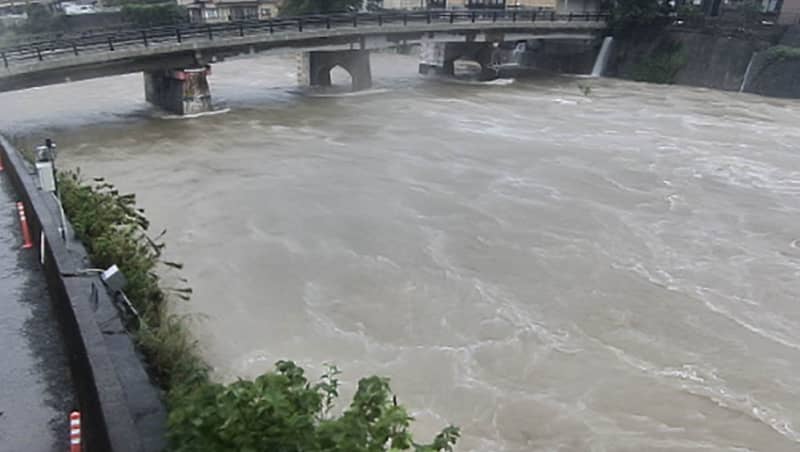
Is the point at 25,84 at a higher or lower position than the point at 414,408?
higher

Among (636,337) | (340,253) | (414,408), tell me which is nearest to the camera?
(414,408)

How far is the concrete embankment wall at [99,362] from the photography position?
16.3 feet

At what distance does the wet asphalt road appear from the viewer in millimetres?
6125

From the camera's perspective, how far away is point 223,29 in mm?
30125

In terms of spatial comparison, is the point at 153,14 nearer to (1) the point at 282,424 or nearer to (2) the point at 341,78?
(2) the point at 341,78

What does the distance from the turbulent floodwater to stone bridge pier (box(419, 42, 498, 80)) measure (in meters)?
15.3

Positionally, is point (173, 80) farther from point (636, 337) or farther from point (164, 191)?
point (636, 337)

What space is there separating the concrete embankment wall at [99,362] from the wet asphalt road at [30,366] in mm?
199

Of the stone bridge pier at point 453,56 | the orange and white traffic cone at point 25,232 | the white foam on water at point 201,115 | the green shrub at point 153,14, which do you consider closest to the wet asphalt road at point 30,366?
the orange and white traffic cone at point 25,232

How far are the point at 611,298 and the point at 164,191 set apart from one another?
1225cm

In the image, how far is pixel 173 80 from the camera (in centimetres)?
2964

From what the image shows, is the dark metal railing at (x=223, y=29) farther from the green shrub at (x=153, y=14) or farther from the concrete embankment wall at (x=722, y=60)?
the green shrub at (x=153, y=14)

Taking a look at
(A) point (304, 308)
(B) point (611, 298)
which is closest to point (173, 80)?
(A) point (304, 308)

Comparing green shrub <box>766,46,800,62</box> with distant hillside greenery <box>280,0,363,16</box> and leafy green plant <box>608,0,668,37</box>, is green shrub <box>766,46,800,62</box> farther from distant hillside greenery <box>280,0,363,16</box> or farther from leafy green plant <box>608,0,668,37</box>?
distant hillside greenery <box>280,0,363,16</box>
